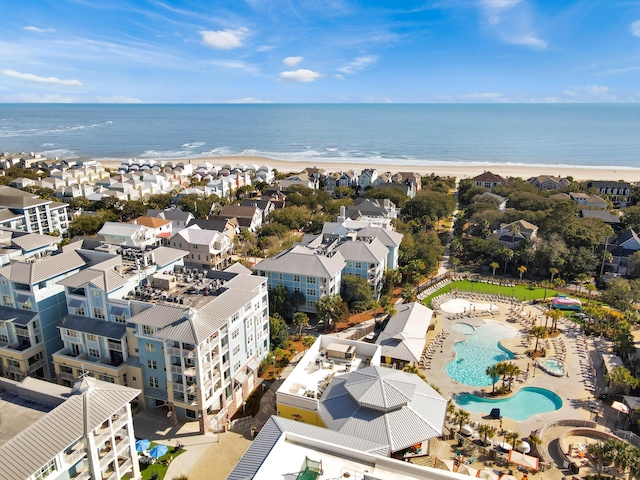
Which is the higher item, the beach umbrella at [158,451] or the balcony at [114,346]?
the balcony at [114,346]

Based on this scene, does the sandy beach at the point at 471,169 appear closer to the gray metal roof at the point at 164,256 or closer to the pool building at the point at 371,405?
the gray metal roof at the point at 164,256

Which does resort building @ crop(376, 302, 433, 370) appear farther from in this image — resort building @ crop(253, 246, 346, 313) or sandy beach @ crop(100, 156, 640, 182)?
sandy beach @ crop(100, 156, 640, 182)

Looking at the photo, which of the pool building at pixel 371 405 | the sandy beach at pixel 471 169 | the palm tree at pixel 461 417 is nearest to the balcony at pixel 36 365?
the pool building at pixel 371 405

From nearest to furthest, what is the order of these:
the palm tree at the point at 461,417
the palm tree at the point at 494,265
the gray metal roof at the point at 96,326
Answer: the palm tree at the point at 461,417 < the gray metal roof at the point at 96,326 < the palm tree at the point at 494,265

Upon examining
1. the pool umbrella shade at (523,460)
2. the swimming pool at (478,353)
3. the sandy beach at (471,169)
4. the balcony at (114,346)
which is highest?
the sandy beach at (471,169)

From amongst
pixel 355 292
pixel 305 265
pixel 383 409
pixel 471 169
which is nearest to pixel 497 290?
pixel 355 292

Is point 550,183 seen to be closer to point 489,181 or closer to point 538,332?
point 489,181
